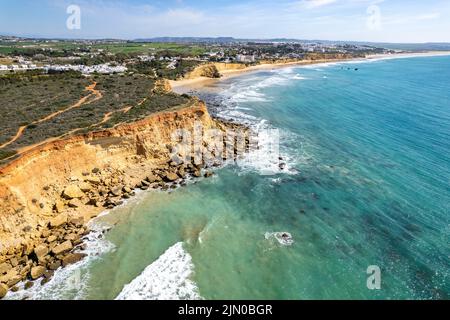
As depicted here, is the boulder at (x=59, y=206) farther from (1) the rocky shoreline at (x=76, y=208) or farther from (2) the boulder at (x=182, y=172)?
(2) the boulder at (x=182, y=172)

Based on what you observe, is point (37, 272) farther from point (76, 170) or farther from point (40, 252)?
point (76, 170)

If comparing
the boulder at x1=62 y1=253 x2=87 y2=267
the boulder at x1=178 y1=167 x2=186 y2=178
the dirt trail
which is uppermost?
the dirt trail

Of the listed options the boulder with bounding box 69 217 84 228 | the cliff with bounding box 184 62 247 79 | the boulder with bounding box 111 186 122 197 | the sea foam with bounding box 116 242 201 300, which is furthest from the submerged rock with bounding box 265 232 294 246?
the cliff with bounding box 184 62 247 79

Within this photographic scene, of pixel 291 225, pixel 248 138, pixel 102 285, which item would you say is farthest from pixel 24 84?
pixel 291 225

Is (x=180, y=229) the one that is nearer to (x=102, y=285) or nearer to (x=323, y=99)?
(x=102, y=285)

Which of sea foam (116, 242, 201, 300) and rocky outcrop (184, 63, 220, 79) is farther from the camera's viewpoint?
rocky outcrop (184, 63, 220, 79)

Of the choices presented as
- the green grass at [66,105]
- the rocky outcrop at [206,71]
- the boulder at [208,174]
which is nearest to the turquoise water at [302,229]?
the boulder at [208,174]

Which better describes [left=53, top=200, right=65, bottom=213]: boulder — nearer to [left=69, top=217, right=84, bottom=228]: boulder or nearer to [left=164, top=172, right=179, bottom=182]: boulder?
[left=69, top=217, right=84, bottom=228]: boulder
